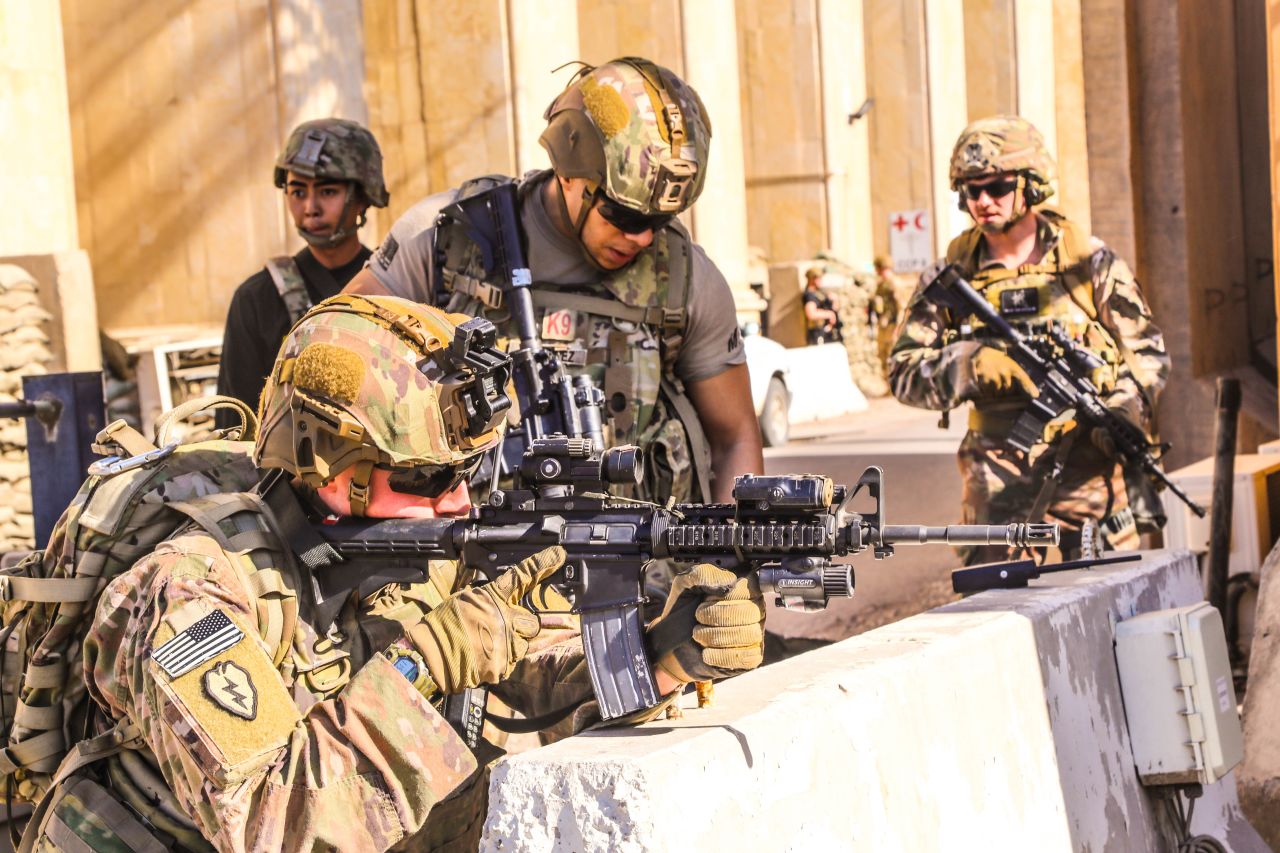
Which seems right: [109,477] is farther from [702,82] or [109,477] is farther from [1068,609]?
[702,82]

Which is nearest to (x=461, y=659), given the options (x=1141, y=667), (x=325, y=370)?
(x=325, y=370)

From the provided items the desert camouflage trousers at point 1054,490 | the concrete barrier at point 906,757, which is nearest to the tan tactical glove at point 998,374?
the desert camouflage trousers at point 1054,490

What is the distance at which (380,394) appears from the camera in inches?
111

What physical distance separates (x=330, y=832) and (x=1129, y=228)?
6554mm

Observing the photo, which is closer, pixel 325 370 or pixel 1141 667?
pixel 325 370

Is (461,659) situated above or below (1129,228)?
below

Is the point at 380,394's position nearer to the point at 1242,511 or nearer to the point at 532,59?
the point at 1242,511

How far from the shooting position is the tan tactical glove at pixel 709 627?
8.64 feet

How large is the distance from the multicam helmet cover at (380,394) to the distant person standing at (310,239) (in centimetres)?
213

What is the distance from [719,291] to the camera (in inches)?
171

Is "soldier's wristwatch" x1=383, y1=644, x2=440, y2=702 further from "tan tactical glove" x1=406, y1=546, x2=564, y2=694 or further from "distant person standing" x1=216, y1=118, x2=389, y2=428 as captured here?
"distant person standing" x1=216, y1=118, x2=389, y2=428

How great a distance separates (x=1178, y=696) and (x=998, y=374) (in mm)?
1969

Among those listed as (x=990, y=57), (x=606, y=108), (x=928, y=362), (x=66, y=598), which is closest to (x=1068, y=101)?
(x=990, y=57)

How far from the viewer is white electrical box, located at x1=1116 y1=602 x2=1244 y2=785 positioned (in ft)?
12.2
